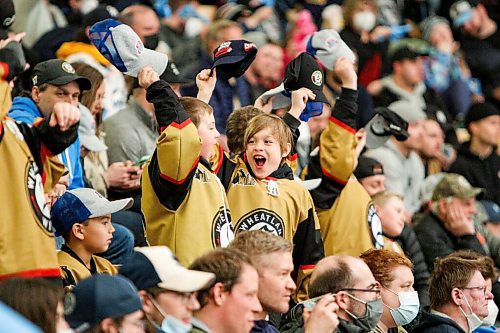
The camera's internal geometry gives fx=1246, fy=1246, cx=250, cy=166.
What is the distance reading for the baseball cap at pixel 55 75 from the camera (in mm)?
6617

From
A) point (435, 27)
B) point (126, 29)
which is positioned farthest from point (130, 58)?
point (435, 27)

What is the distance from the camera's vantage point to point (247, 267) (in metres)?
5.11

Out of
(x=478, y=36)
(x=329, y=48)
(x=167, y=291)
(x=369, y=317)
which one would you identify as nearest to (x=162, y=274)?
(x=167, y=291)

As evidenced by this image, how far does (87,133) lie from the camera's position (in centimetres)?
722

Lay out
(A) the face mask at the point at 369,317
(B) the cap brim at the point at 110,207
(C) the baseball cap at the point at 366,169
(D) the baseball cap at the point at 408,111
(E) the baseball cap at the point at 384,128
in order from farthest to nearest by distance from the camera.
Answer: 1. (D) the baseball cap at the point at 408,111
2. (C) the baseball cap at the point at 366,169
3. (E) the baseball cap at the point at 384,128
4. (B) the cap brim at the point at 110,207
5. (A) the face mask at the point at 369,317

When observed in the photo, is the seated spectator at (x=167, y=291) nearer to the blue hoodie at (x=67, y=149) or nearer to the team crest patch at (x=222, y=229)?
the team crest patch at (x=222, y=229)

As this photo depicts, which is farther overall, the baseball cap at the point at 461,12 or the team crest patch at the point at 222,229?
the baseball cap at the point at 461,12

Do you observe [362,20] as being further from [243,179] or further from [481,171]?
[243,179]

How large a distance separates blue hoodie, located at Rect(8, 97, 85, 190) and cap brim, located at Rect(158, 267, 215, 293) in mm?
2086

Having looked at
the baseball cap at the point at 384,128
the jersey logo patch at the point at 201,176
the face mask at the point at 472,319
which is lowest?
the face mask at the point at 472,319

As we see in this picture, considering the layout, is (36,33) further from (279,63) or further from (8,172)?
(8,172)

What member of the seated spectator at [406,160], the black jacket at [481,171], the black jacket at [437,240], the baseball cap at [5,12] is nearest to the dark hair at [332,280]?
the baseball cap at [5,12]

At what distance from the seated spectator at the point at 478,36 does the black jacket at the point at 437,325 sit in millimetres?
7178

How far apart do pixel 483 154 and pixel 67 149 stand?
532 cm
